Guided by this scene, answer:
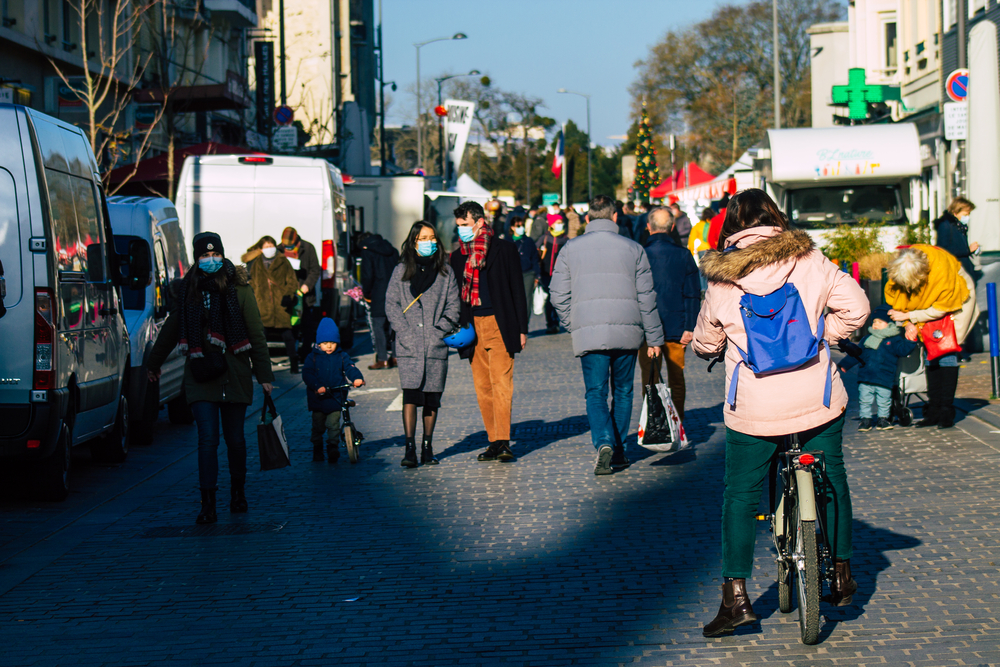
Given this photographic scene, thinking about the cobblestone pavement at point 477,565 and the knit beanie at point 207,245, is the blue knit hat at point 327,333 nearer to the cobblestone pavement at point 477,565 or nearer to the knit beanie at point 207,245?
the cobblestone pavement at point 477,565

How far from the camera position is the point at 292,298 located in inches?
631

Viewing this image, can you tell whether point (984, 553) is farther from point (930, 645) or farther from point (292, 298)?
point (292, 298)

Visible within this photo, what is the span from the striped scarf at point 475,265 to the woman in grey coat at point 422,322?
0.30 ft

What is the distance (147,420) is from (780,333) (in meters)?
7.54

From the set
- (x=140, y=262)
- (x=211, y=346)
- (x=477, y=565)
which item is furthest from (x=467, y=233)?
(x=477, y=565)

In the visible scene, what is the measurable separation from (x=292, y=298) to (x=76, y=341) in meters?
7.50

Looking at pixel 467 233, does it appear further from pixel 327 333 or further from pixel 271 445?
pixel 271 445

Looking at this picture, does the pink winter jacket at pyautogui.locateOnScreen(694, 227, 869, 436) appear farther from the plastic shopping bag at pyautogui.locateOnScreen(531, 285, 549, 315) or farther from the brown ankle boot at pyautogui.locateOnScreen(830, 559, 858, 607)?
the plastic shopping bag at pyautogui.locateOnScreen(531, 285, 549, 315)

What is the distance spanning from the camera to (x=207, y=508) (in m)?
7.71

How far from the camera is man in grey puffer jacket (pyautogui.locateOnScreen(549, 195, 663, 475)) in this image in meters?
8.88

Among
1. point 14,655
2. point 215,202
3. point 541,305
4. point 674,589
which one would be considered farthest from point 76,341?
point 541,305

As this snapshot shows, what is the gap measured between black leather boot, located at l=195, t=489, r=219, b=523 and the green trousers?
3714 mm

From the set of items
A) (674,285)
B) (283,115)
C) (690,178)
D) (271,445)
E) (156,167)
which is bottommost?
(271,445)

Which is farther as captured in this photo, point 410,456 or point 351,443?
point 351,443
